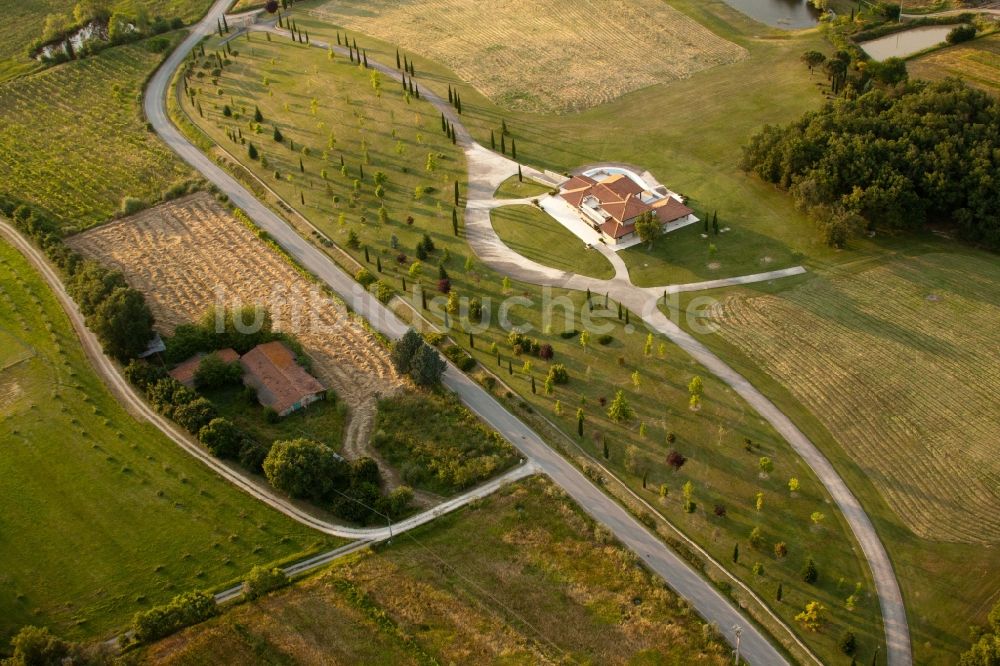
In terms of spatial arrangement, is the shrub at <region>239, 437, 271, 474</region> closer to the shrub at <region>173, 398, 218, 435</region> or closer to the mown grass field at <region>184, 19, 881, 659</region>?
the shrub at <region>173, 398, 218, 435</region>

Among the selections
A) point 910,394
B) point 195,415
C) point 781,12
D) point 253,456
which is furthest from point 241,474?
point 781,12

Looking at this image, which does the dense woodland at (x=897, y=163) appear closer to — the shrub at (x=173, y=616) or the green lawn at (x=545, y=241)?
the green lawn at (x=545, y=241)

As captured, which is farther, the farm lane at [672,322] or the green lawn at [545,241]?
the green lawn at [545,241]

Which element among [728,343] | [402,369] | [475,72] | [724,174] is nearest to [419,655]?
[402,369]

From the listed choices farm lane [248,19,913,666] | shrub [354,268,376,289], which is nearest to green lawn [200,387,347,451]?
shrub [354,268,376,289]

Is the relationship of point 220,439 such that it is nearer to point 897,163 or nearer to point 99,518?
point 99,518

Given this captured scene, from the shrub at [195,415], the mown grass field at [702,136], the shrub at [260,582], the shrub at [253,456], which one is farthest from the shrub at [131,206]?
the shrub at [260,582]
